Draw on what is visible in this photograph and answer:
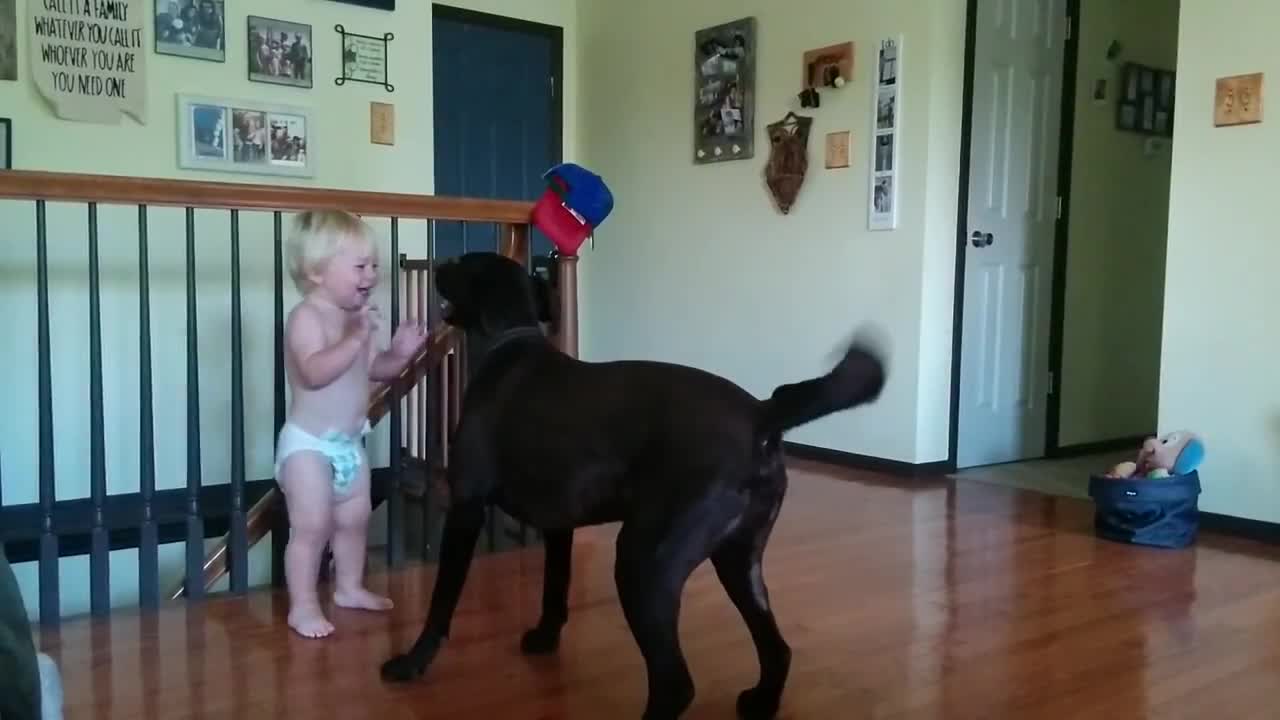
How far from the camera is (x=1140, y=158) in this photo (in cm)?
473

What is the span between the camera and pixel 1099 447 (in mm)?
4762

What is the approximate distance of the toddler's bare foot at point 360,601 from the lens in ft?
7.63

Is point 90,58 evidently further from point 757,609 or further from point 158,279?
point 757,609

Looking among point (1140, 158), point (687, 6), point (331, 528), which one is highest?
point (687, 6)

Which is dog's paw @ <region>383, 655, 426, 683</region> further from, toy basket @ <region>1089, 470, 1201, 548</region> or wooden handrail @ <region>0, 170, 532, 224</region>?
toy basket @ <region>1089, 470, 1201, 548</region>

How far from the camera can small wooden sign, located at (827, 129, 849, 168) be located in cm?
Result: 424

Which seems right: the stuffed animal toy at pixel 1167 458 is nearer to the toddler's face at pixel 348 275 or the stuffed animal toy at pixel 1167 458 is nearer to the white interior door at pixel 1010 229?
the white interior door at pixel 1010 229

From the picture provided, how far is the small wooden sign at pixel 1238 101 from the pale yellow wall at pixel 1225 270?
2cm

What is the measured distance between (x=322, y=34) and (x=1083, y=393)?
3.44 metres

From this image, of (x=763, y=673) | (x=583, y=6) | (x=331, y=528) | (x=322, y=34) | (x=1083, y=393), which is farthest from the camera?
(x=583, y=6)

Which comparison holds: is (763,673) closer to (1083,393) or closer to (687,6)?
(1083,393)

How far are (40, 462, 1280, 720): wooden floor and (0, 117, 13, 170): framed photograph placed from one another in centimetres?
188

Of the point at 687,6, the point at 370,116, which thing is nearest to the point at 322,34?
the point at 370,116

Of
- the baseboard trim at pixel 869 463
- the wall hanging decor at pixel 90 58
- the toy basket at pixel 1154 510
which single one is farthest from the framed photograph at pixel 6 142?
the toy basket at pixel 1154 510
